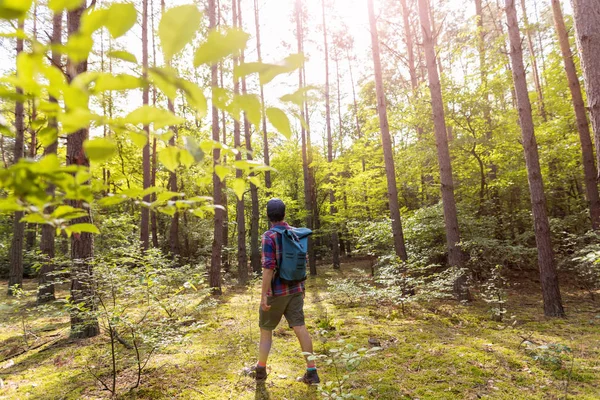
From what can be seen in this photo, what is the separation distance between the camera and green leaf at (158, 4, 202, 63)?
1.59 ft

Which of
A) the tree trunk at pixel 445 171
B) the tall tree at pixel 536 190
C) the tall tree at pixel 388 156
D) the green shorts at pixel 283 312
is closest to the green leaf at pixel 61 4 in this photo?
the green shorts at pixel 283 312

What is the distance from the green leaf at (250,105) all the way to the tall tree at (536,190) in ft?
19.4

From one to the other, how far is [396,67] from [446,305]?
45.7 feet

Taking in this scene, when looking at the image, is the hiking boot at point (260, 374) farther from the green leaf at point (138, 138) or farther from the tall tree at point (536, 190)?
the tall tree at point (536, 190)

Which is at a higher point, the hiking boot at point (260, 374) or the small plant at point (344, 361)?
the small plant at point (344, 361)

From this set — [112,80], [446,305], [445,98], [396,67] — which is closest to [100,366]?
Result: [112,80]

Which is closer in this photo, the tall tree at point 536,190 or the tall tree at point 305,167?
the tall tree at point 536,190

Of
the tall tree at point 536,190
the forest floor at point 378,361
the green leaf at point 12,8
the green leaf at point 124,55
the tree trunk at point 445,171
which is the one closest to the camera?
the green leaf at point 12,8

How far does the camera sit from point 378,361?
3436 millimetres

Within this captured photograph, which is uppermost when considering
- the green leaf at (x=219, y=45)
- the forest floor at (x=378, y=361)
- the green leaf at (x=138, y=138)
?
the green leaf at (x=219, y=45)

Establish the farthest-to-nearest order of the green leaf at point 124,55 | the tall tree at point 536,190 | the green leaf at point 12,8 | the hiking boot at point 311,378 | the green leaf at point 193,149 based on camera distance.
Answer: the tall tree at point 536,190 < the hiking boot at point 311,378 < the green leaf at point 193,149 < the green leaf at point 124,55 < the green leaf at point 12,8

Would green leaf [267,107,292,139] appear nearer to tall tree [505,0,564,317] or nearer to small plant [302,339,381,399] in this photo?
small plant [302,339,381,399]

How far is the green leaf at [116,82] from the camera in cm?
50

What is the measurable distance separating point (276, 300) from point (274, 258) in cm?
40
